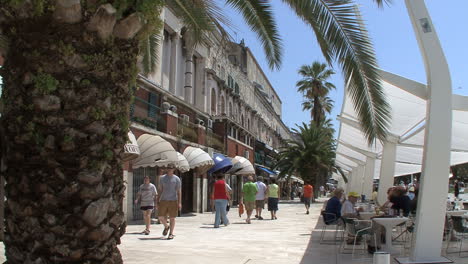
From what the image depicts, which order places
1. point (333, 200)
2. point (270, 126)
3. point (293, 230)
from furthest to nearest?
1. point (270, 126)
2. point (293, 230)
3. point (333, 200)

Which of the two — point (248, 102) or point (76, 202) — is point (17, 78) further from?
point (248, 102)

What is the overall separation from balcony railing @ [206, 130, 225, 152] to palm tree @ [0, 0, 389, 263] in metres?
21.6

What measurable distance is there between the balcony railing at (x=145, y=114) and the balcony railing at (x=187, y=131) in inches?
68.5

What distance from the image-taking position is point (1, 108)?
4289 mm

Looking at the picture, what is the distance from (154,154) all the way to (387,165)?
778cm

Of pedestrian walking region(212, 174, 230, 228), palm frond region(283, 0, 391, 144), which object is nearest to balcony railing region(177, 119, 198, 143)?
pedestrian walking region(212, 174, 230, 228)

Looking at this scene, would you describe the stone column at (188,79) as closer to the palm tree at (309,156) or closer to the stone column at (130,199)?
the stone column at (130,199)

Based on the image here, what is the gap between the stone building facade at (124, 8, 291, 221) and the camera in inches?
728

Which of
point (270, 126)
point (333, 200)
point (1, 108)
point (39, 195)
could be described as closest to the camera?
point (39, 195)

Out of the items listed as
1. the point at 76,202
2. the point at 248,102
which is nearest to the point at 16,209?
the point at 76,202

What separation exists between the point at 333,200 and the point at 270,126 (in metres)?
48.8

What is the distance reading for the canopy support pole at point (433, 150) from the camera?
8141 millimetres

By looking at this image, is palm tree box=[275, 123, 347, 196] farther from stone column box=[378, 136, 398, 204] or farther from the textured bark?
the textured bark

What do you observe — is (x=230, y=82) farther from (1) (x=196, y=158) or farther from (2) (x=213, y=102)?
(1) (x=196, y=158)
